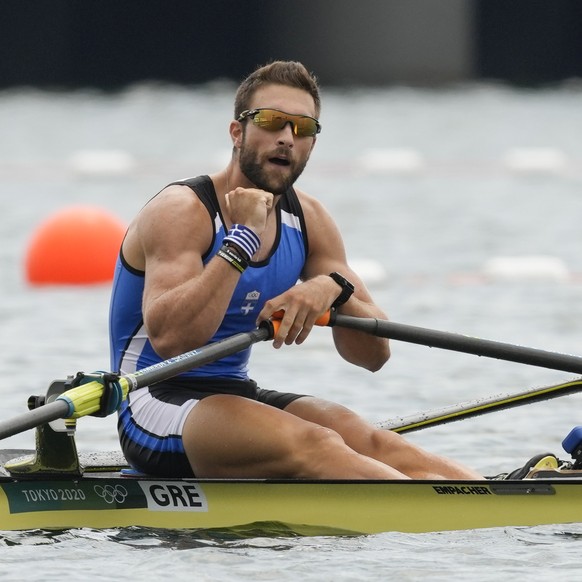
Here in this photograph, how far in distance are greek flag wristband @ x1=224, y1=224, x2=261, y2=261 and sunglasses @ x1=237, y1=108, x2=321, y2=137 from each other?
1.43 feet

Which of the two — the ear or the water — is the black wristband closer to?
the ear

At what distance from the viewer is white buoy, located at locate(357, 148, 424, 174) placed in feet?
70.6

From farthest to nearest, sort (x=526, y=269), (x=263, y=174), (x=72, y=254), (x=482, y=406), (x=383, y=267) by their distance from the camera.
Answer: (x=383, y=267) < (x=526, y=269) < (x=72, y=254) < (x=482, y=406) < (x=263, y=174)

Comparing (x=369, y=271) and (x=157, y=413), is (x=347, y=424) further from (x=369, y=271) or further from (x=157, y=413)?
(x=369, y=271)

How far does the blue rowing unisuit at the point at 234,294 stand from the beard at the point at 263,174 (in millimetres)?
160

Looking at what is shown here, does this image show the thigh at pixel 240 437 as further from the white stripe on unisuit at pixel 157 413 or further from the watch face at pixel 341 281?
the watch face at pixel 341 281

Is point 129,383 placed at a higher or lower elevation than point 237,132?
lower

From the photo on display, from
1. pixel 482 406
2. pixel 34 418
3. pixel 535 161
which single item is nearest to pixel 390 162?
pixel 535 161

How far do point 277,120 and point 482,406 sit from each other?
5.12 ft

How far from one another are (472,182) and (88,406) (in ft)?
50.6

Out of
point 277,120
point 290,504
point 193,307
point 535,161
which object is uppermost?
point 535,161

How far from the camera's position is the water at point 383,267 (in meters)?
5.61

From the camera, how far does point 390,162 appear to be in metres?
21.9

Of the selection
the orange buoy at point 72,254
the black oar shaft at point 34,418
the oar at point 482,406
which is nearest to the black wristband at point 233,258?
the black oar shaft at point 34,418
